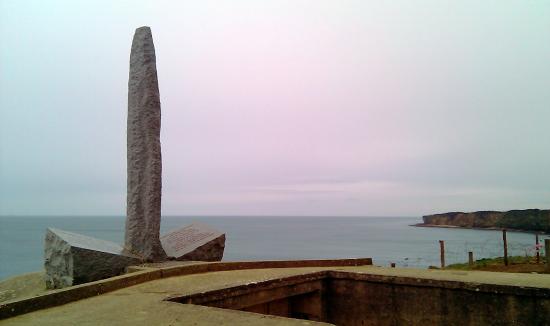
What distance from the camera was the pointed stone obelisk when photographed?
28.2ft

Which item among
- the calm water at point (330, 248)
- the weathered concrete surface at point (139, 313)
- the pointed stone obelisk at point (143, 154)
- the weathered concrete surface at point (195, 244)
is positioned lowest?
the calm water at point (330, 248)

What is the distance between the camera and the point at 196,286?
5887mm

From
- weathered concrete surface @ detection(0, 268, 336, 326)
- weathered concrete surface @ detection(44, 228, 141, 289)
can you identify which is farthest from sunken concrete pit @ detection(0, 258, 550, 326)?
weathered concrete surface @ detection(44, 228, 141, 289)

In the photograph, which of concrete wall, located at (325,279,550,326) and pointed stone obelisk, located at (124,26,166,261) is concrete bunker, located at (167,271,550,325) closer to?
concrete wall, located at (325,279,550,326)

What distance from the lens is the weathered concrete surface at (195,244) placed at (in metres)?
9.24

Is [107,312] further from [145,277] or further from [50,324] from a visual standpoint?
[145,277]

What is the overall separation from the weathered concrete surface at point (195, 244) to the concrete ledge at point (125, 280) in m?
1.68

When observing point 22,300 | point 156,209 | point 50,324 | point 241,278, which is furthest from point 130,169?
point 50,324

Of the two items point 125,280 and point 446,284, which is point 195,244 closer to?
point 125,280

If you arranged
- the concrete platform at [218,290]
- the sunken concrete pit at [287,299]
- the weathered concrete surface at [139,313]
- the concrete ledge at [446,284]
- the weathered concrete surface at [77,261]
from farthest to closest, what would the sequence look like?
the weathered concrete surface at [77,261] → the concrete ledge at [446,284] → the sunken concrete pit at [287,299] → the concrete platform at [218,290] → the weathered concrete surface at [139,313]

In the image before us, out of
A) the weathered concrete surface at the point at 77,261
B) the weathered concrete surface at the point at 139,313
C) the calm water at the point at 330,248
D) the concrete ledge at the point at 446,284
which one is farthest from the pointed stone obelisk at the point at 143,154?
the calm water at the point at 330,248

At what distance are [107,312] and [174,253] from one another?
15.6 feet

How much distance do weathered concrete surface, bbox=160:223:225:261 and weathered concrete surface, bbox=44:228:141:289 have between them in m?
1.27

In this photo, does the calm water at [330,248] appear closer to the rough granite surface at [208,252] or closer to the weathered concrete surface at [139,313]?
the rough granite surface at [208,252]
